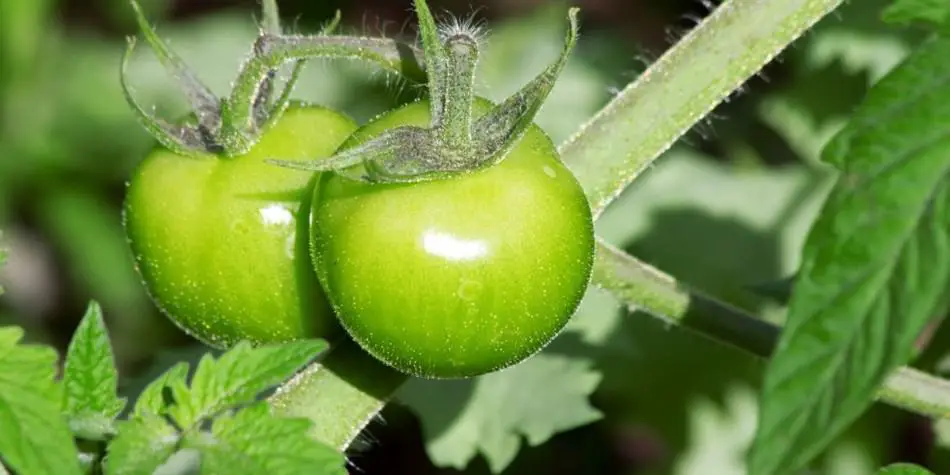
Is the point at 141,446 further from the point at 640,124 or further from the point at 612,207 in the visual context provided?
the point at 612,207

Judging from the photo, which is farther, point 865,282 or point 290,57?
point 290,57

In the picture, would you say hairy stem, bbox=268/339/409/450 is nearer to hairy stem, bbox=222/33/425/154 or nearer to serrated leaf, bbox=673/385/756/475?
hairy stem, bbox=222/33/425/154

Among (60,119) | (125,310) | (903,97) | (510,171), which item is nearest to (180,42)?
(60,119)

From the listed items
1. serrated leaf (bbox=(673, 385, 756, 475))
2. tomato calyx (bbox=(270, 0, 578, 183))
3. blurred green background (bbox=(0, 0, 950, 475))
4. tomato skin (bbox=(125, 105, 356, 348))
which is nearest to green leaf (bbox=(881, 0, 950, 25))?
tomato calyx (bbox=(270, 0, 578, 183))

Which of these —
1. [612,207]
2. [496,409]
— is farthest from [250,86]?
[612,207]

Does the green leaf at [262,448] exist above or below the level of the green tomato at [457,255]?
below

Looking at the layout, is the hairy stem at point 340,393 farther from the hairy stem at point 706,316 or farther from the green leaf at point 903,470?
the green leaf at point 903,470

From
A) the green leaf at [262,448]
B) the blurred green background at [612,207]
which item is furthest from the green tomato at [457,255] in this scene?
the blurred green background at [612,207]
